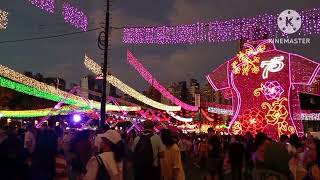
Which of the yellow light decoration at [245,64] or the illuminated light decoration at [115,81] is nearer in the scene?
the illuminated light decoration at [115,81]

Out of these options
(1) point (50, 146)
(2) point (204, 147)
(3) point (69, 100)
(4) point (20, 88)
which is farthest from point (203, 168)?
(3) point (69, 100)

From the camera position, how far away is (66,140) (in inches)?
569

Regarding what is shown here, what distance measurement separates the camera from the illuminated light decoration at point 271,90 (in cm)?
3103

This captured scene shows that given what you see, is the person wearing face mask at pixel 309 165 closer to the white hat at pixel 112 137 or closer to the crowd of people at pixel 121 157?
the crowd of people at pixel 121 157

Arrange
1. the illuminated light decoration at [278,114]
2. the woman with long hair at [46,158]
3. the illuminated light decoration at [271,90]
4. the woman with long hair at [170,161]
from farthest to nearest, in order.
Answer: the illuminated light decoration at [271,90], the illuminated light decoration at [278,114], the woman with long hair at [170,161], the woman with long hair at [46,158]

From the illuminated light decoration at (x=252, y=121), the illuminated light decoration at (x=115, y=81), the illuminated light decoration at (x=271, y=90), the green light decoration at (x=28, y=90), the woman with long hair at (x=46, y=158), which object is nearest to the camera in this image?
the woman with long hair at (x=46, y=158)

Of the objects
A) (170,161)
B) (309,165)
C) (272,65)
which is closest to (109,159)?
(170,161)

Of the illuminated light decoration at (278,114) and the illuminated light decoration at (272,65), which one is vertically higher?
the illuminated light decoration at (272,65)

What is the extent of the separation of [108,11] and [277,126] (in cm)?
1321

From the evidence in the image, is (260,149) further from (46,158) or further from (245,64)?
(245,64)

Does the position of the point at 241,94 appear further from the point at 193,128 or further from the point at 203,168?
the point at 193,128

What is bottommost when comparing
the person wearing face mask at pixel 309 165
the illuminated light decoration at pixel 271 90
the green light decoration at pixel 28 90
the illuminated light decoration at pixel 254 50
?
the person wearing face mask at pixel 309 165

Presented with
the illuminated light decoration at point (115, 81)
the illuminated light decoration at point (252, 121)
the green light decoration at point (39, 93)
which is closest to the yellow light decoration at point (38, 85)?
the green light decoration at point (39, 93)

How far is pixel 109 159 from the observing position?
6109mm
